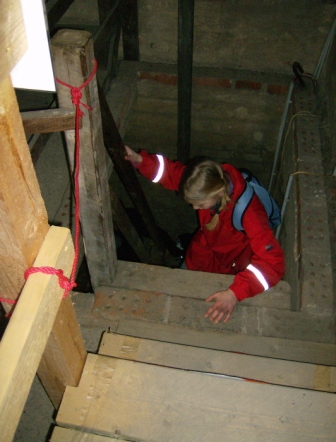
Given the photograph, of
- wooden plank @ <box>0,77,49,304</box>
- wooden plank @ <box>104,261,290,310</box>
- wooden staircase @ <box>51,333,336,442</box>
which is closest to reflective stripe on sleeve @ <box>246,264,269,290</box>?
wooden plank @ <box>104,261,290,310</box>

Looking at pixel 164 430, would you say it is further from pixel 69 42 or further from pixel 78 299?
pixel 69 42

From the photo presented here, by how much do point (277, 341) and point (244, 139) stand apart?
3.06 m

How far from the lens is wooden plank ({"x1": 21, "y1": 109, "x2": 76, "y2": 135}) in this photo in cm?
136

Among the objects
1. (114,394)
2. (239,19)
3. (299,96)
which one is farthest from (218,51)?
(114,394)

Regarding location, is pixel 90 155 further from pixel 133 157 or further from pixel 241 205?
pixel 241 205

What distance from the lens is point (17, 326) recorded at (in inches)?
36.3

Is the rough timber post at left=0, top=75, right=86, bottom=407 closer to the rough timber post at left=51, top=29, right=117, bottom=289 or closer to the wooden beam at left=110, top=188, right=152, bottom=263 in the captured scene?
the rough timber post at left=51, top=29, right=117, bottom=289

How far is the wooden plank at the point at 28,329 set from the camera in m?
0.88

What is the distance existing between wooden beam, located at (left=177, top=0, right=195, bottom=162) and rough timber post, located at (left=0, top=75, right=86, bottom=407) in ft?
9.14

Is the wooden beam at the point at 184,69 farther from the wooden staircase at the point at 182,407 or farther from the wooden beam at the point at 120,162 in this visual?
the wooden staircase at the point at 182,407

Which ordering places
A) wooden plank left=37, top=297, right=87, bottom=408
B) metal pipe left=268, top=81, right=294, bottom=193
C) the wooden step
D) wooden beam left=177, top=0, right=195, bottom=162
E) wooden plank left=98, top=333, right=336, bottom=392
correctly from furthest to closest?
metal pipe left=268, top=81, right=294, bottom=193 → wooden beam left=177, top=0, right=195, bottom=162 → the wooden step → wooden plank left=98, top=333, right=336, bottom=392 → wooden plank left=37, top=297, right=87, bottom=408

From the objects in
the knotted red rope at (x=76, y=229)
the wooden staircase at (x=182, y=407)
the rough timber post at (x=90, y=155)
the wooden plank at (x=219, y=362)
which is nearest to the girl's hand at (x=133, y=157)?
the rough timber post at (x=90, y=155)

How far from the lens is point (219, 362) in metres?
1.81

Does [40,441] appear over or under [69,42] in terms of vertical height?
under
